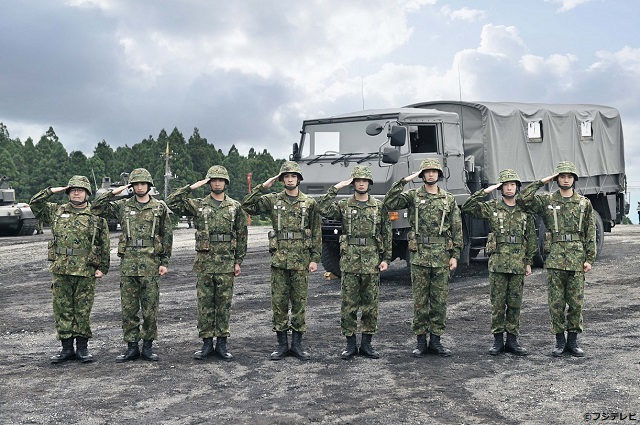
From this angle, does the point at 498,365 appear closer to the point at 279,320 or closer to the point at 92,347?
the point at 279,320

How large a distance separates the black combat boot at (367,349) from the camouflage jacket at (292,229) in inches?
37.1

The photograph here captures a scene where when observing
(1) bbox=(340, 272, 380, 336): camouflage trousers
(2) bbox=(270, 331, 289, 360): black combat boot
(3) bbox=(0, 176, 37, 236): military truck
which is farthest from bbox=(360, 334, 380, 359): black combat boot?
(3) bbox=(0, 176, 37, 236): military truck

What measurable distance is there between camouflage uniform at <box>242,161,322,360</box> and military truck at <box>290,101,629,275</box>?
386 centimetres

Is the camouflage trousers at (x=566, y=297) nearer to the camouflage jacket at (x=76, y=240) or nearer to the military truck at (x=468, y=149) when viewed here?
the military truck at (x=468, y=149)

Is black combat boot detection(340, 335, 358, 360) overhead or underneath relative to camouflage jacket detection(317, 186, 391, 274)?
underneath

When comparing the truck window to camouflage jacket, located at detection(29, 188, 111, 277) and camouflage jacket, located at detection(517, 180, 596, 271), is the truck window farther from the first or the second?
camouflage jacket, located at detection(29, 188, 111, 277)

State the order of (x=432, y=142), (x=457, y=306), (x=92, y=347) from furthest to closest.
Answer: (x=432, y=142), (x=457, y=306), (x=92, y=347)

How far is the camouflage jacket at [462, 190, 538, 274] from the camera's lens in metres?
7.38

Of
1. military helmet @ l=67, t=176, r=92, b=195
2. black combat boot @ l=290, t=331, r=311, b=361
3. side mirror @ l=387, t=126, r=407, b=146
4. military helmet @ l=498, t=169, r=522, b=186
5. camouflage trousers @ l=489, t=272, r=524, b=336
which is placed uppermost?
side mirror @ l=387, t=126, r=407, b=146

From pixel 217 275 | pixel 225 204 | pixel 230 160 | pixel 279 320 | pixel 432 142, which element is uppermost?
pixel 230 160

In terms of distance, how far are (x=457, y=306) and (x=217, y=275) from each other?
470cm

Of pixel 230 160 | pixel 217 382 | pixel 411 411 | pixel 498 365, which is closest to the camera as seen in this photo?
pixel 411 411

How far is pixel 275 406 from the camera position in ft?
18.8

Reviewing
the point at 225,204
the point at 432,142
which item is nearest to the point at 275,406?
the point at 225,204
